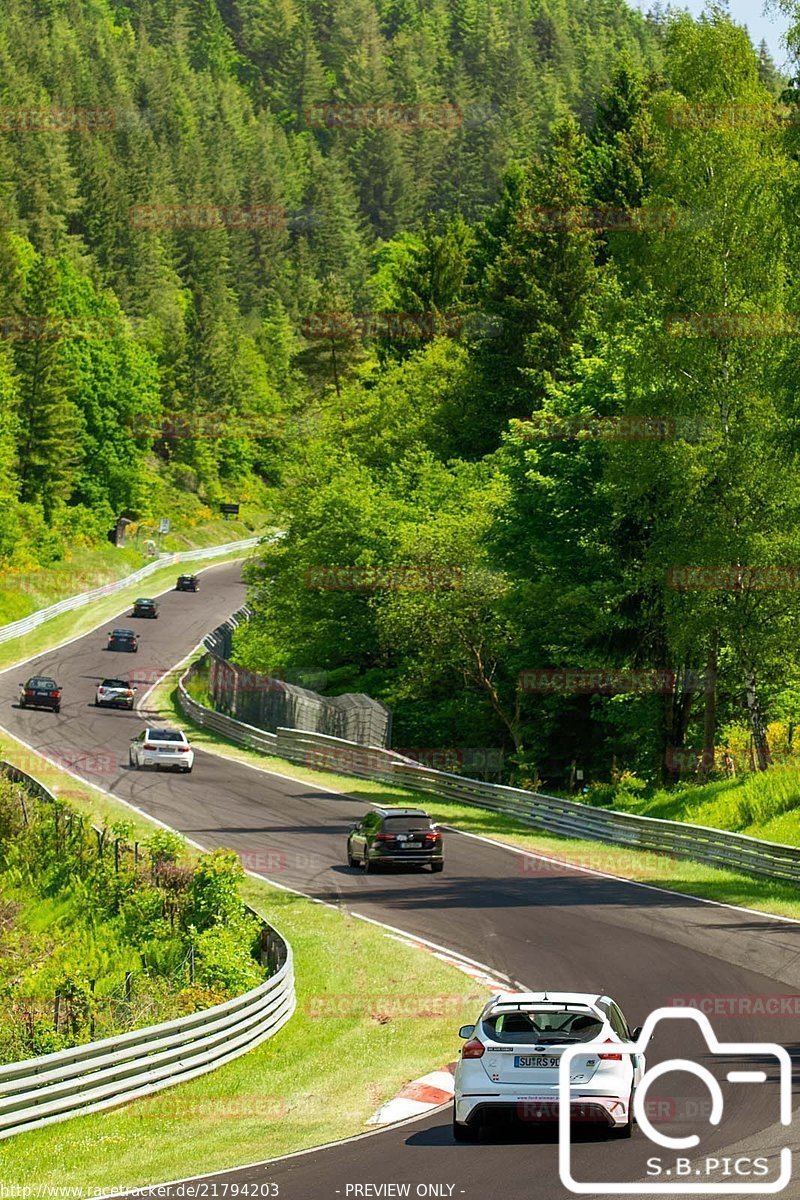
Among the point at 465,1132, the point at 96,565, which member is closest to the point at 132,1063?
the point at 465,1132

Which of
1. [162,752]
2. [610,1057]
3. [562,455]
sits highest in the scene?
[562,455]

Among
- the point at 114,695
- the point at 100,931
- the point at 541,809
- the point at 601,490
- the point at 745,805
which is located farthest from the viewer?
the point at 114,695

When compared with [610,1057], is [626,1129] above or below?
below

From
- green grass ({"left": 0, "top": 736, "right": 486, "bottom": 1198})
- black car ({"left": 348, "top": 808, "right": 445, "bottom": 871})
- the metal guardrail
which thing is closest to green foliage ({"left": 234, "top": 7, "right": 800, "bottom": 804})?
the metal guardrail

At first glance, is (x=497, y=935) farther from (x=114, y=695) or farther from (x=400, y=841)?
(x=114, y=695)

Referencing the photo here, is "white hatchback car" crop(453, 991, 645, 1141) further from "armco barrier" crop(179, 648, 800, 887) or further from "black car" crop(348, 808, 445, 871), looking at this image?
"black car" crop(348, 808, 445, 871)

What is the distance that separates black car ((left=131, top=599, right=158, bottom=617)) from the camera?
9750 cm

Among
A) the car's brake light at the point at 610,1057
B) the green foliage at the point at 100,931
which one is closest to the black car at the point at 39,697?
the green foliage at the point at 100,931

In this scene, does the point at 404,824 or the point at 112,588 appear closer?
the point at 404,824

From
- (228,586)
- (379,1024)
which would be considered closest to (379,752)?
(379,1024)

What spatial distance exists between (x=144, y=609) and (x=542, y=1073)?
8506 centimetres

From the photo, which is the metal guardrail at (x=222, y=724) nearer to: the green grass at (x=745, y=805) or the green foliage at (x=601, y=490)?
the green foliage at (x=601, y=490)

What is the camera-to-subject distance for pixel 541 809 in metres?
43.2

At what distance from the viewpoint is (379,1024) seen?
21.5 m
